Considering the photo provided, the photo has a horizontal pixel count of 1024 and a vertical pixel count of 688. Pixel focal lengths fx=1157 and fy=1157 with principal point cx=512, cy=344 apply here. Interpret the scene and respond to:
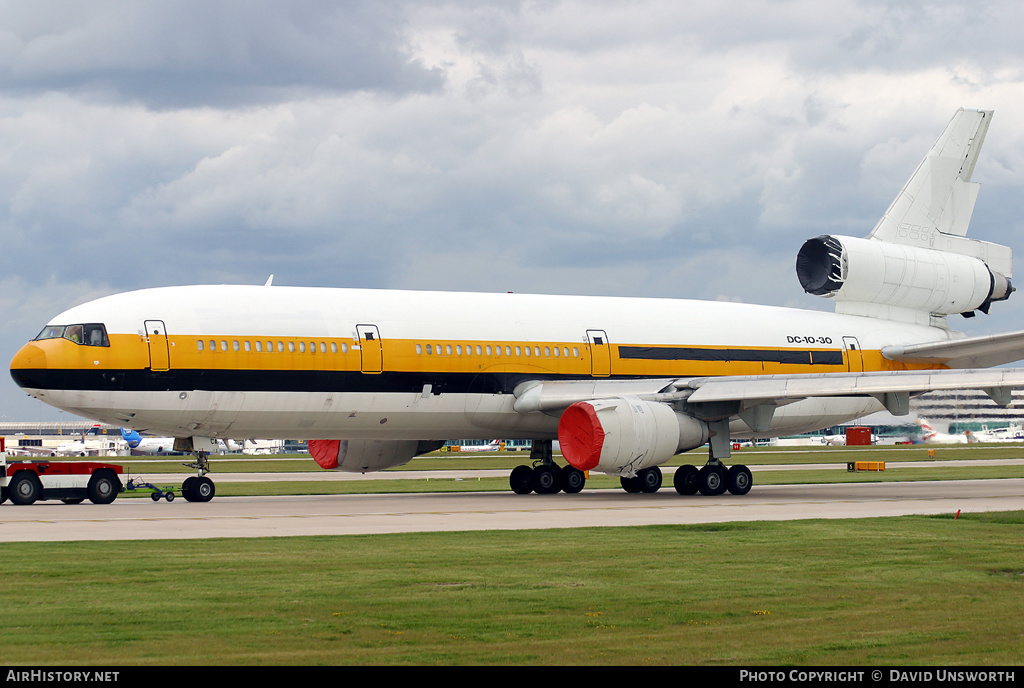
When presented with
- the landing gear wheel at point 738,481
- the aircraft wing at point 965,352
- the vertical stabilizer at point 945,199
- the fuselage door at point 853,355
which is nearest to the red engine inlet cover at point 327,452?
the landing gear wheel at point 738,481

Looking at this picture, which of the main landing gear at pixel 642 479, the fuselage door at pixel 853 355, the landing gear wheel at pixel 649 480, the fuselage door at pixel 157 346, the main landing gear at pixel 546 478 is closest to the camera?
the fuselage door at pixel 157 346

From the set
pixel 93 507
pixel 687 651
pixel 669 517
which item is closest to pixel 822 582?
pixel 687 651

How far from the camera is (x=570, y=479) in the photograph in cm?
3562

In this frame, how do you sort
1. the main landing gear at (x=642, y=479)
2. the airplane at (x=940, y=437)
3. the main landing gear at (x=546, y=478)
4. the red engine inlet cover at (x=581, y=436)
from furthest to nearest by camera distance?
the airplane at (x=940, y=437) < the main landing gear at (x=546, y=478) < the main landing gear at (x=642, y=479) < the red engine inlet cover at (x=581, y=436)

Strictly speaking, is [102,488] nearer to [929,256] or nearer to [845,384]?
[845,384]

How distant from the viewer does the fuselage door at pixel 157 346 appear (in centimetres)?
2833

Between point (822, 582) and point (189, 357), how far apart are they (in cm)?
1876

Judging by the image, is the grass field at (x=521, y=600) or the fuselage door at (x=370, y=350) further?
the fuselage door at (x=370, y=350)

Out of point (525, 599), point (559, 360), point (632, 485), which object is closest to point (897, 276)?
point (632, 485)

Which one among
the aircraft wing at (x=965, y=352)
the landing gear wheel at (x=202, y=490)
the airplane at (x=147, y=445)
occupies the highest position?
the aircraft wing at (x=965, y=352)

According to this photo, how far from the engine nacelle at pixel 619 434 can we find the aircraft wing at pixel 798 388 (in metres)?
1.31

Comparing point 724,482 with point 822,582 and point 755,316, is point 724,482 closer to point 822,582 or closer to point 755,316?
point 755,316

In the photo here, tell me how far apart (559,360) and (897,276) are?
13.4m

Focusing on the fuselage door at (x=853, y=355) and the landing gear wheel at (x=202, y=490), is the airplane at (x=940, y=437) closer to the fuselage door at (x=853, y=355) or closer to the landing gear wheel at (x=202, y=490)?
the fuselage door at (x=853, y=355)
